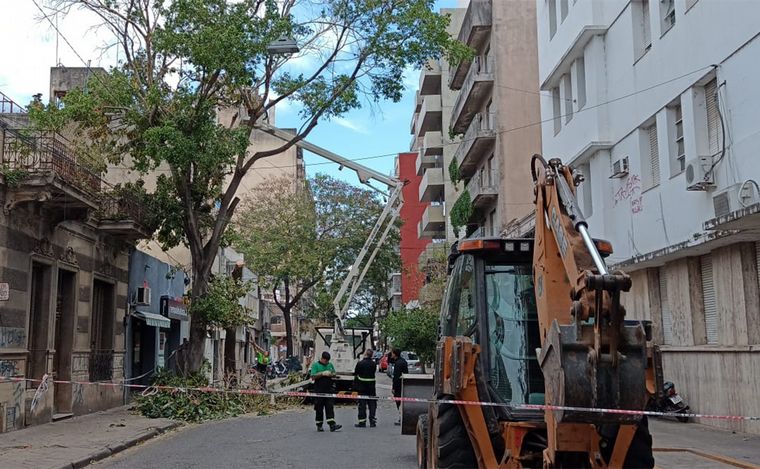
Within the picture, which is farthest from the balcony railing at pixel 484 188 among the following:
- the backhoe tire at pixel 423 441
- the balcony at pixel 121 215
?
the backhoe tire at pixel 423 441

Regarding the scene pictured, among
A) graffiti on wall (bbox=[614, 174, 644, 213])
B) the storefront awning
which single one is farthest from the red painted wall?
graffiti on wall (bbox=[614, 174, 644, 213])

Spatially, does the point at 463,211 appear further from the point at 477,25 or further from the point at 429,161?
the point at 429,161

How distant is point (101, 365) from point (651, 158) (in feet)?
47.0

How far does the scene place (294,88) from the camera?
20391mm

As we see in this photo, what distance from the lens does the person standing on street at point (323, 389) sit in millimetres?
15867

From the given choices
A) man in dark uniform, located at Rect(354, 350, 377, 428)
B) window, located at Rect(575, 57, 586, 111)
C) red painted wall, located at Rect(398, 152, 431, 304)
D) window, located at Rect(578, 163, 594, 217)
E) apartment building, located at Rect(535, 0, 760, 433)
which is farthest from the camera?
red painted wall, located at Rect(398, 152, 431, 304)

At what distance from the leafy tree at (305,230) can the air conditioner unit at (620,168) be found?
80.8 ft

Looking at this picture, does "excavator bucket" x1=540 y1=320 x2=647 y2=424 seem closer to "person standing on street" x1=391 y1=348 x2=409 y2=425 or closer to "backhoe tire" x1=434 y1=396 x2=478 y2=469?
"backhoe tire" x1=434 y1=396 x2=478 y2=469

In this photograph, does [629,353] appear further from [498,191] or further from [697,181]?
[498,191]

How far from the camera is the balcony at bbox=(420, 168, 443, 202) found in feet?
165

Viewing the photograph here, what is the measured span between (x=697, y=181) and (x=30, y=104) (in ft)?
50.6

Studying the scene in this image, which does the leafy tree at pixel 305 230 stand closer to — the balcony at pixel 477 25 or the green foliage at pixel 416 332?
the green foliage at pixel 416 332

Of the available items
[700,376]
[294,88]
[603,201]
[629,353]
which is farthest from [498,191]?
[629,353]

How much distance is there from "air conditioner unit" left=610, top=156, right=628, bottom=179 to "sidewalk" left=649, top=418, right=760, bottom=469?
6290 millimetres
